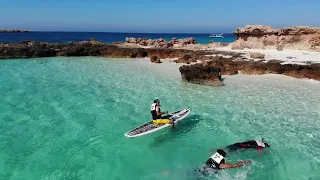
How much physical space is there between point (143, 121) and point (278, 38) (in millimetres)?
36328

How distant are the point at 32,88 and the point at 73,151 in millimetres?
12866

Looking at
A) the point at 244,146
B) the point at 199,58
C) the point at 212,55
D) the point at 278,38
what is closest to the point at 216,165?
the point at 244,146

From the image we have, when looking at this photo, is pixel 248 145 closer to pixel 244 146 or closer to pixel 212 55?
pixel 244 146

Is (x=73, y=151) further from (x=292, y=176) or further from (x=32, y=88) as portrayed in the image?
(x=32, y=88)

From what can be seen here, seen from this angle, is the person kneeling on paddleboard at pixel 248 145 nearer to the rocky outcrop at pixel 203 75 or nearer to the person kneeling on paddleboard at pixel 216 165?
the person kneeling on paddleboard at pixel 216 165

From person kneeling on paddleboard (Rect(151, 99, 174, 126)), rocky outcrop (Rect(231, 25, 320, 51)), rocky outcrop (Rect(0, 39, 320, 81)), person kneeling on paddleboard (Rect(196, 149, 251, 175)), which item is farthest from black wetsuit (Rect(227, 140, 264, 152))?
rocky outcrop (Rect(231, 25, 320, 51))

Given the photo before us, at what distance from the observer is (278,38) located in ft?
145

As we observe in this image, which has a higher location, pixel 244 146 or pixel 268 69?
pixel 268 69

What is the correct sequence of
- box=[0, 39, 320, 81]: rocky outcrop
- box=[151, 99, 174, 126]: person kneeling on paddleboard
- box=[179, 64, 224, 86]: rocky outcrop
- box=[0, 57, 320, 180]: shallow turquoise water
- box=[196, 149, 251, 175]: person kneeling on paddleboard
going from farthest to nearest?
box=[0, 39, 320, 81]: rocky outcrop → box=[179, 64, 224, 86]: rocky outcrop → box=[151, 99, 174, 126]: person kneeling on paddleboard → box=[0, 57, 320, 180]: shallow turquoise water → box=[196, 149, 251, 175]: person kneeling on paddleboard

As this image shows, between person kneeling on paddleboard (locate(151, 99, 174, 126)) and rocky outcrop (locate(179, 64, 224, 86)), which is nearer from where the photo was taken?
person kneeling on paddleboard (locate(151, 99, 174, 126))

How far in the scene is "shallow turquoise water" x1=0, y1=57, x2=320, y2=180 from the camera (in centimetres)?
1044

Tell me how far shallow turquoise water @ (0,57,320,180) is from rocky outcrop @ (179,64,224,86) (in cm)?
81

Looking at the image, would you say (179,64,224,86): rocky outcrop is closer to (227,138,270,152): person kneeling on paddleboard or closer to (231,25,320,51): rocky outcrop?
Answer: (227,138,270,152): person kneeling on paddleboard

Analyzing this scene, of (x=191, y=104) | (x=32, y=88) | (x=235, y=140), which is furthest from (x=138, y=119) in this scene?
(x=32, y=88)
